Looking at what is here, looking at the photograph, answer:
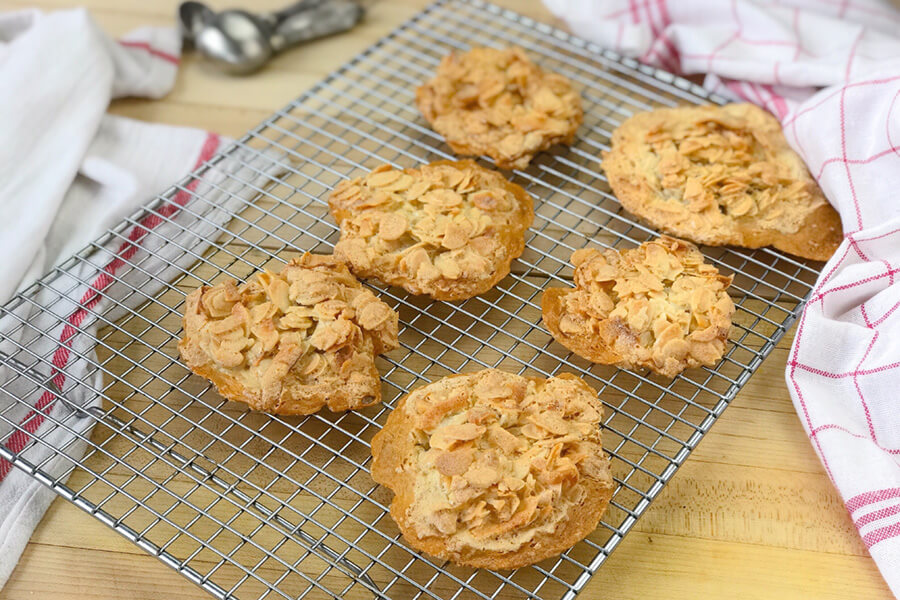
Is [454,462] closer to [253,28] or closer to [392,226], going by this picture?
[392,226]

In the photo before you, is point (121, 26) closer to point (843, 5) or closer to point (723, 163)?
point (723, 163)

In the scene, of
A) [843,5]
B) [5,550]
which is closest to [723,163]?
[843,5]

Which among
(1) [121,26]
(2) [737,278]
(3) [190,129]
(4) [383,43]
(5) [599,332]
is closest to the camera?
(5) [599,332]

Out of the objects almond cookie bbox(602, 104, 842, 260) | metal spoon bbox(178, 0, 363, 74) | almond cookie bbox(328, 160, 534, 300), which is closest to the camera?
almond cookie bbox(328, 160, 534, 300)

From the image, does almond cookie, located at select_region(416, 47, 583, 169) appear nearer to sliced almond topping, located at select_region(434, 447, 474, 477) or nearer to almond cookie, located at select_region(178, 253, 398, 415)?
almond cookie, located at select_region(178, 253, 398, 415)

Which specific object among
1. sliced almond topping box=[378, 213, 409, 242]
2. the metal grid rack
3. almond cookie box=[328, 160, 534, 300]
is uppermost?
sliced almond topping box=[378, 213, 409, 242]

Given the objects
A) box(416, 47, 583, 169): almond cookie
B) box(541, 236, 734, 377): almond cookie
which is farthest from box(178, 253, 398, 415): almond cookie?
box(416, 47, 583, 169): almond cookie
